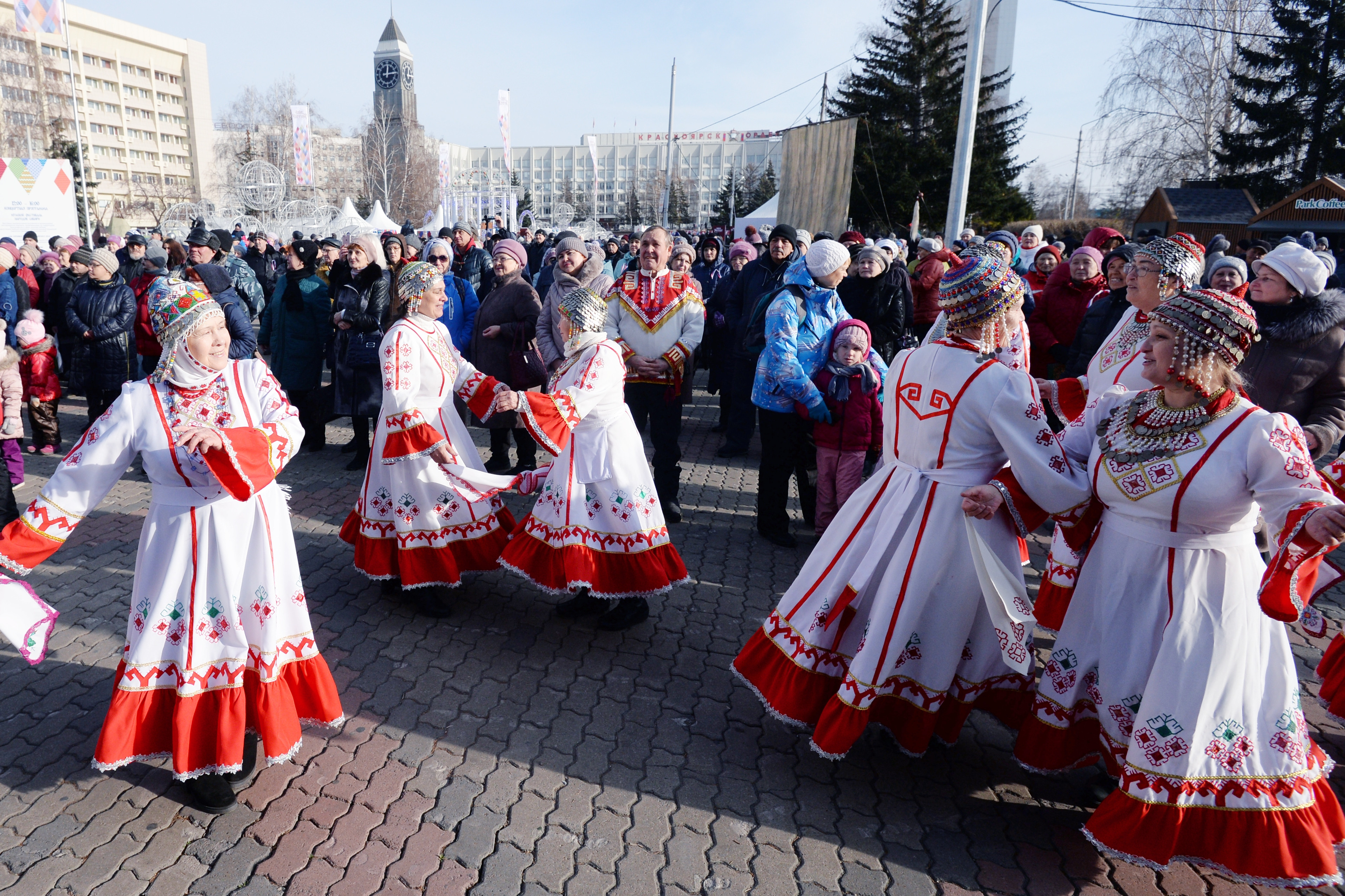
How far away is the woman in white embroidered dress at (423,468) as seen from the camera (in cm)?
412

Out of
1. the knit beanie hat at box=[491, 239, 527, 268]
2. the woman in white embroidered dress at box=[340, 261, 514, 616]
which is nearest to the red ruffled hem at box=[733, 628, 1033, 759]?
the woman in white embroidered dress at box=[340, 261, 514, 616]

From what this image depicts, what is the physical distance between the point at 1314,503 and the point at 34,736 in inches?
185

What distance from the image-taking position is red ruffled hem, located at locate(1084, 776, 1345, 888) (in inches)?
90.7

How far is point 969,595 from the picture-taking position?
2895 millimetres

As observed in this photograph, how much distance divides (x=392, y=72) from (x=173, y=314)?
294 ft

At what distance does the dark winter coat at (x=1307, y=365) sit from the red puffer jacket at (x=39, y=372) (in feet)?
30.5

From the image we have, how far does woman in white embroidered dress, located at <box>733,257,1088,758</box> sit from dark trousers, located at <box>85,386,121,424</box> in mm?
7659

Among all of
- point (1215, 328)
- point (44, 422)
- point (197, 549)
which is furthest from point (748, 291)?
point (44, 422)

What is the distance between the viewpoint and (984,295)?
2.78 meters

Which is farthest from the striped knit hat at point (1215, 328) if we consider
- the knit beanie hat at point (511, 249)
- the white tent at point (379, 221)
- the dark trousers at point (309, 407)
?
the white tent at point (379, 221)

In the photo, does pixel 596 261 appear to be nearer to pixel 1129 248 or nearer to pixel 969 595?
pixel 1129 248

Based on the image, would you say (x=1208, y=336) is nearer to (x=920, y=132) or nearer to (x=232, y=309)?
(x=232, y=309)

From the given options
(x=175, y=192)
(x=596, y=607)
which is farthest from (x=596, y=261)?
(x=175, y=192)

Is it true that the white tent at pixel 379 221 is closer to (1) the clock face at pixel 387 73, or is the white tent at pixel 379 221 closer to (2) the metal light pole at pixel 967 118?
(2) the metal light pole at pixel 967 118
